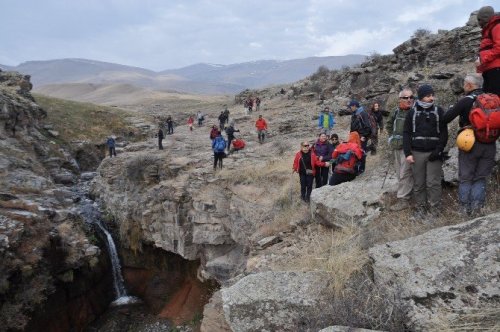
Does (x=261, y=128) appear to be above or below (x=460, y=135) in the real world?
below

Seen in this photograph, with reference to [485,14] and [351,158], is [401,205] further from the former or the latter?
[485,14]

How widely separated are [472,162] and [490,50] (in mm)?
1527

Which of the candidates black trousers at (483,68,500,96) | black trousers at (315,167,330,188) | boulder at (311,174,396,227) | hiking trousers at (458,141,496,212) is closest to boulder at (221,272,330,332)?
hiking trousers at (458,141,496,212)

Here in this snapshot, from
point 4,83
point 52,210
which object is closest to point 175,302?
point 52,210

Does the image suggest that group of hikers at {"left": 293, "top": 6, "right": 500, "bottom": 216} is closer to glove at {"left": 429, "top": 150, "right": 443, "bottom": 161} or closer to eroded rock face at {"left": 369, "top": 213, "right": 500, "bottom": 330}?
glove at {"left": 429, "top": 150, "right": 443, "bottom": 161}

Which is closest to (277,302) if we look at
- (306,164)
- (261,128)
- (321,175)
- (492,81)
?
(492,81)

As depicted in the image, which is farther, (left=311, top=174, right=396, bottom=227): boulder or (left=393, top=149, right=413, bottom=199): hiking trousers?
(left=311, top=174, right=396, bottom=227): boulder

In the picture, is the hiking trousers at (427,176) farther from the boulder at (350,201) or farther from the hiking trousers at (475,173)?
the boulder at (350,201)

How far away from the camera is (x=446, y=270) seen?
3.94 metres

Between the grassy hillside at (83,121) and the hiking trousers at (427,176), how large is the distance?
34607 millimetres

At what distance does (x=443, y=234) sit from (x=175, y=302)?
15754mm

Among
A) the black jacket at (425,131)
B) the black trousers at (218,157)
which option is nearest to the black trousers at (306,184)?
the black jacket at (425,131)

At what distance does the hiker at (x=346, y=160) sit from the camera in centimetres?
905

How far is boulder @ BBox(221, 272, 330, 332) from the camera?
4660 millimetres
